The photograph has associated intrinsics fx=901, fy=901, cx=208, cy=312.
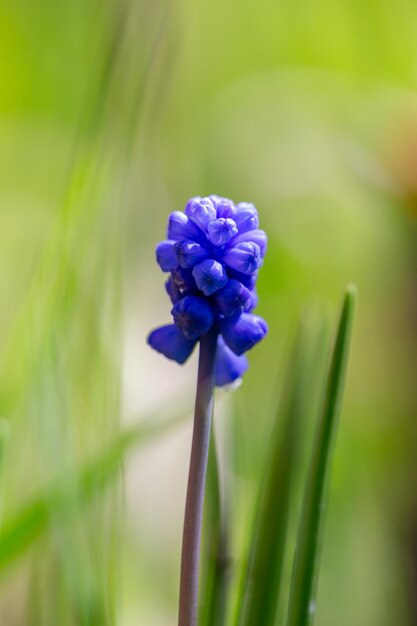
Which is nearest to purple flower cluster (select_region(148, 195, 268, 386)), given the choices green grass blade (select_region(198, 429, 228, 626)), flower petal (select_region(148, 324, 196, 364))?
flower petal (select_region(148, 324, 196, 364))

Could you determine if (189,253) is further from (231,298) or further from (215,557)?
(215,557)

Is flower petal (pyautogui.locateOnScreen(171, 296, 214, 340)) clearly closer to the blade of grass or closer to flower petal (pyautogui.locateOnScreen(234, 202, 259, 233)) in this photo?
flower petal (pyautogui.locateOnScreen(234, 202, 259, 233))

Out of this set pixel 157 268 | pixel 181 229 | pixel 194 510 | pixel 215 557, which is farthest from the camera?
pixel 157 268

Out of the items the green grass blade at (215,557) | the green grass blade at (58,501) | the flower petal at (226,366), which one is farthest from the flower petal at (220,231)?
the green grass blade at (58,501)

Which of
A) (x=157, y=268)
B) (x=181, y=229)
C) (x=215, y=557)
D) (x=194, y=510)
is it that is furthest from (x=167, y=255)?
(x=157, y=268)

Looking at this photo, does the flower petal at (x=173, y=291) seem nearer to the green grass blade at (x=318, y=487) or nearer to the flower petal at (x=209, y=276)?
the flower petal at (x=209, y=276)

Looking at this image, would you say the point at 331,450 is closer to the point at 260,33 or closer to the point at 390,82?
the point at 390,82

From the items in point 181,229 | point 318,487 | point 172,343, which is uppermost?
point 181,229
